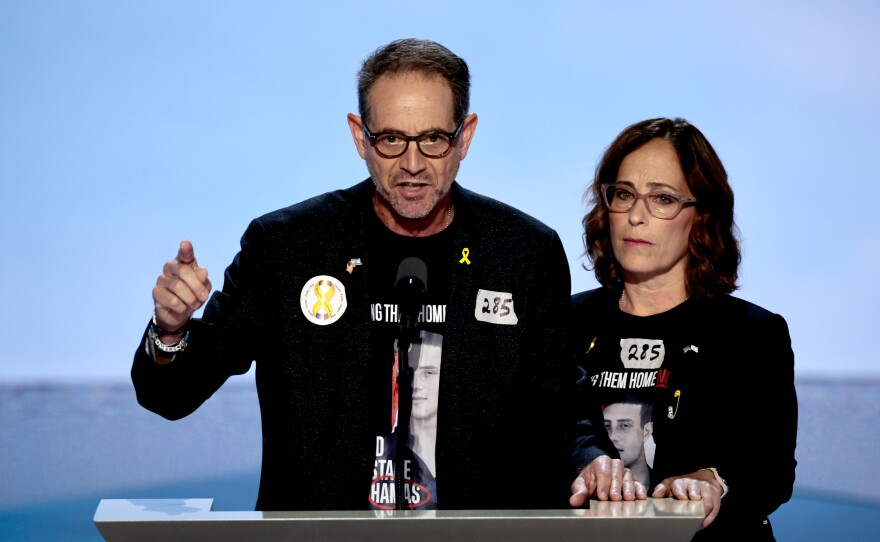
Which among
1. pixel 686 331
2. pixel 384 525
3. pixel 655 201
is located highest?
pixel 655 201

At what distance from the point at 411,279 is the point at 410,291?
24mm

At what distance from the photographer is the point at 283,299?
7.69ft

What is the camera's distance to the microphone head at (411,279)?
5.88 ft

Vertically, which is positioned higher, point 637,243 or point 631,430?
point 637,243

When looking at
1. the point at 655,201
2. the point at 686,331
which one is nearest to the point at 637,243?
the point at 655,201

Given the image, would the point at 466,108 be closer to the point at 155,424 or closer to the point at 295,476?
the point at 295,476

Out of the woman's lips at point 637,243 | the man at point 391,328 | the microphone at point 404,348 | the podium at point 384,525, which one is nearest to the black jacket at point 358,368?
the man at point 391,328

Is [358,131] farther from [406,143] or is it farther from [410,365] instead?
[410,365]

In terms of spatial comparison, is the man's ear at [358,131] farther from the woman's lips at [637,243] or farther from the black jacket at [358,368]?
the woman's lips at [637,243]

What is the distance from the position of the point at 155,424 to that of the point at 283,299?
3.30m

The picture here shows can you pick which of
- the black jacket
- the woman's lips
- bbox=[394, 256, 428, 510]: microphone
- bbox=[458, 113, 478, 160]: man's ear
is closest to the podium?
bbox=[394, 256, 428, 510]: microphone

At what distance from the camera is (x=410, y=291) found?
1789mm

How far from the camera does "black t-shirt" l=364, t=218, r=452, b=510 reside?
2285 millimetres

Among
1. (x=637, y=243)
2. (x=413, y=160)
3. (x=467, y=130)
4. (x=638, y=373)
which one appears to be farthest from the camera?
(x=637, y=243)
